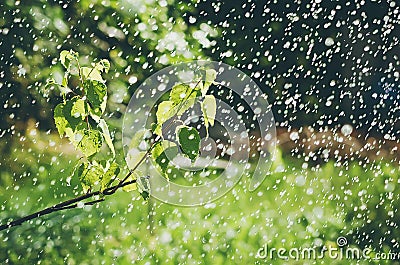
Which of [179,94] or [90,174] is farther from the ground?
[179,94]

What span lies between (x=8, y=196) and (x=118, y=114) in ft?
1.85

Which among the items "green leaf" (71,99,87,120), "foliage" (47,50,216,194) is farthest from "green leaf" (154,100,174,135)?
"green leaf" (71,99,87,120)

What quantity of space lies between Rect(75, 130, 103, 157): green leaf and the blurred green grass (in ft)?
4.31

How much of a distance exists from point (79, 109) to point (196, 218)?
161 cm

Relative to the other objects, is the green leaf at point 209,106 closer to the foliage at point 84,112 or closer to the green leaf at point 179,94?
the green leaf at point 179,94

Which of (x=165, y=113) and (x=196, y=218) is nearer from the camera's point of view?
(x=165, y=113)

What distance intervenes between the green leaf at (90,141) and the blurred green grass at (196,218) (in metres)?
1.31

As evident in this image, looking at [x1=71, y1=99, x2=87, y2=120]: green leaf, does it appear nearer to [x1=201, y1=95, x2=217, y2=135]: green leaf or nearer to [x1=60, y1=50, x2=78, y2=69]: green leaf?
[x1=60, y1=50, x2=78, y2=69]: green leaf

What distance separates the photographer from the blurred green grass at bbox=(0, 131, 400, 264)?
7.55ft

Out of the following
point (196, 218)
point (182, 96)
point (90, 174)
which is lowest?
point (196, 218)

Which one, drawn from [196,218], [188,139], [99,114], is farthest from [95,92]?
[196,218]

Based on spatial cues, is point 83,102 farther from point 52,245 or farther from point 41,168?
point 41,168

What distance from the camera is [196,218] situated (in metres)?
2.53

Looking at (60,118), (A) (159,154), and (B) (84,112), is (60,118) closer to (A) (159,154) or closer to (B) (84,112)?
(B) (84,112)
